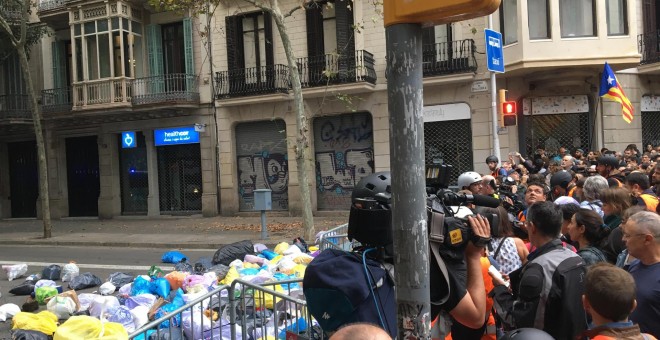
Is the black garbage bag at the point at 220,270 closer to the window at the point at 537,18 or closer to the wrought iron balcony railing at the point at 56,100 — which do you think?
the window at the point at 537,18

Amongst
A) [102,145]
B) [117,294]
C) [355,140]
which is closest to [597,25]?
[355,140]

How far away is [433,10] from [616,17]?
18354 millimetres

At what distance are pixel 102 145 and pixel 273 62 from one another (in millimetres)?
8679

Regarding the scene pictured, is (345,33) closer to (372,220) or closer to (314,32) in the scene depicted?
(314,32)

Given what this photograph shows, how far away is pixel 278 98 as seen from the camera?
→ 19781mm

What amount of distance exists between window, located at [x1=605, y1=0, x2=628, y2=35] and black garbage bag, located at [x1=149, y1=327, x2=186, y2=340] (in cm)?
1706

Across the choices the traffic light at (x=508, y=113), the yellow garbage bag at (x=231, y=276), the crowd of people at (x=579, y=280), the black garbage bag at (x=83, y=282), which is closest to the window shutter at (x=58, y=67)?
the black garbage bag at (x=83, y=282)

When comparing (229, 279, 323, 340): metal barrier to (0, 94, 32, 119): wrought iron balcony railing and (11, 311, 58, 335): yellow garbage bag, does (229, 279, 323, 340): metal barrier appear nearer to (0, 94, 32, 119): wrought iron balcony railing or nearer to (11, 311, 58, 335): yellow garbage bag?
(11, 311, 58, 335): yellow garbage bag

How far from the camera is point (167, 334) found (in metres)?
4.66

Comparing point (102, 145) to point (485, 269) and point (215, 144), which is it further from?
point (485, 269)

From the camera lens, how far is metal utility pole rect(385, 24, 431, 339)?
202 cm

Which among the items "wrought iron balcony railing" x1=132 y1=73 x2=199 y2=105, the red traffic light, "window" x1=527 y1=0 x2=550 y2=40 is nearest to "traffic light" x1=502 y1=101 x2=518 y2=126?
the red traffic light

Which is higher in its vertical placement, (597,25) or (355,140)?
(597,25)

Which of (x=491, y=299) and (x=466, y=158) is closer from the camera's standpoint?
(x=491, y=299)
